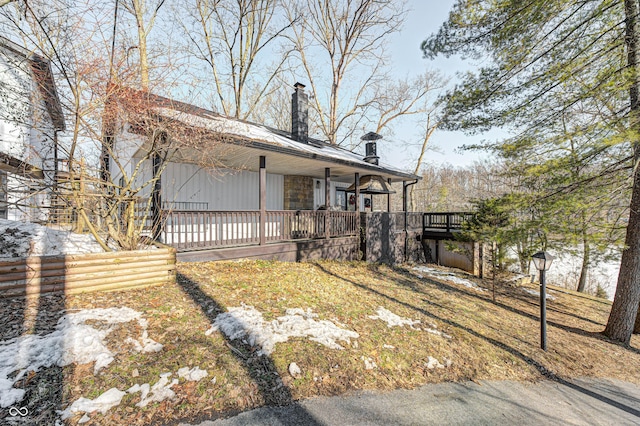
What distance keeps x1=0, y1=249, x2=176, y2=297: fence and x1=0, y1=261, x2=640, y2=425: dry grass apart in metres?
0.23

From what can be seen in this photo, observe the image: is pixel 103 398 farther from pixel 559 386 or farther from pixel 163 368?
pixel 559 386

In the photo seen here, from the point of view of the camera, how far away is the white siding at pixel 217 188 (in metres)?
8.26

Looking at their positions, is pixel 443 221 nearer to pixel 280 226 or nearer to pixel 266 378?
pixel 280 226

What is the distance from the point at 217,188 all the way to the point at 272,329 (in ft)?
22.7

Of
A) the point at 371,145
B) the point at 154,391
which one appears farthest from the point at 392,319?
the point at 371,145

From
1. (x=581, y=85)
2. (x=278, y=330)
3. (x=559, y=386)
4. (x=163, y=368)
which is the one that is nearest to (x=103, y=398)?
(x=163, y=368)

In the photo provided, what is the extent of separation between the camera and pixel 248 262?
6.63 meters

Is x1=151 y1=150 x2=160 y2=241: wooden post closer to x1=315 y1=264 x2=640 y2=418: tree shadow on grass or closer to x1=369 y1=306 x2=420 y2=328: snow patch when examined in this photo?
x1=369 y1=306 x2=420 y2=328: snow patch

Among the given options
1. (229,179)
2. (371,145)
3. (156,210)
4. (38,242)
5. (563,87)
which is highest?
(371,145)

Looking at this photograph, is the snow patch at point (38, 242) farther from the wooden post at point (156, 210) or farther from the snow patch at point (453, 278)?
the snow patch at point (453, 278)

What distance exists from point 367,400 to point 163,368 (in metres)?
2.04

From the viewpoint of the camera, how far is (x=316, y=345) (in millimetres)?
3369

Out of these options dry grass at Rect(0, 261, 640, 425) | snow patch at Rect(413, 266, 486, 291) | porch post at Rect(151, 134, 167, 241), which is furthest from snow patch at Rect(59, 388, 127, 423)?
snow patch at Rect(413, 266, 486, 291)

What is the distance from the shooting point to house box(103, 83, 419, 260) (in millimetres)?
4965
